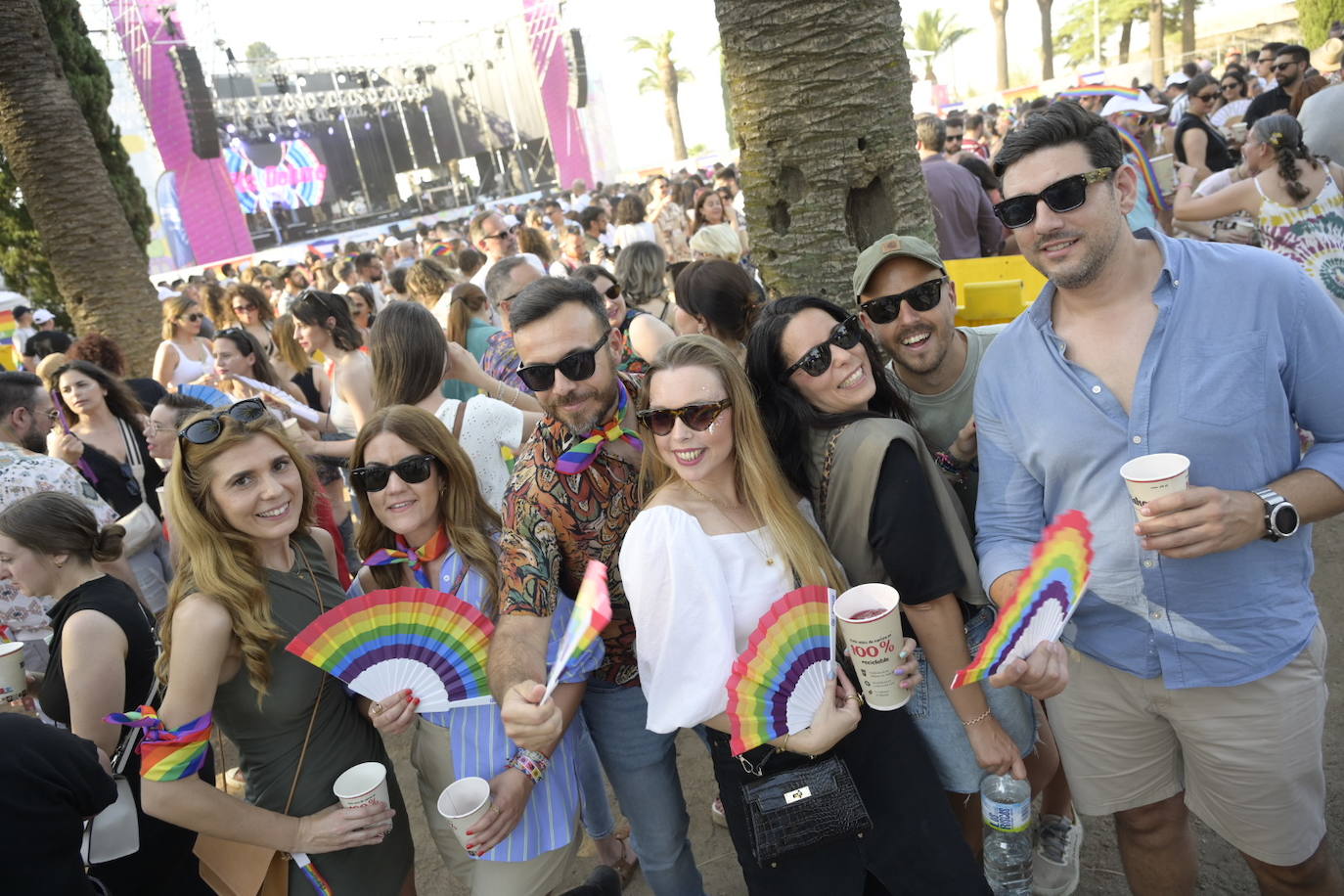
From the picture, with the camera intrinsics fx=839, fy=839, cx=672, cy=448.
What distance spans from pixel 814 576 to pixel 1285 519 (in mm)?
1074

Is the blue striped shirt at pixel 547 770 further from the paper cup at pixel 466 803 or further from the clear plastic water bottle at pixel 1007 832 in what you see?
the clear plastic water bottle at pixel 1007 832

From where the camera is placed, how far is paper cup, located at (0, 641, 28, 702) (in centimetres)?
304

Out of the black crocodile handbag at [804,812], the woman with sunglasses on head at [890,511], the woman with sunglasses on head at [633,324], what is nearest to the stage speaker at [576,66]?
the woman with sunglasses on head at [633,324]

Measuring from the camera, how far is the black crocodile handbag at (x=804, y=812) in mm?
2049

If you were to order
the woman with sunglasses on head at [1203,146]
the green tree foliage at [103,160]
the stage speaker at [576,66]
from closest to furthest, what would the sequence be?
the woman with sunglasses on head at [1203,146] → the green tree foliage at [103,160] → the stage speaker at [576,66]

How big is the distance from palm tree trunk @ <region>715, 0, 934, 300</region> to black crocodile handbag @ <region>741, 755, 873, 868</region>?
7.88 ft

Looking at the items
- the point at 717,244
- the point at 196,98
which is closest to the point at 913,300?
the point at 717,244

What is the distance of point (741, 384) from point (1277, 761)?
1.64 metres

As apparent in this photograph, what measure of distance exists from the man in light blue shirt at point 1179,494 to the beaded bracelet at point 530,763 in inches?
50.6

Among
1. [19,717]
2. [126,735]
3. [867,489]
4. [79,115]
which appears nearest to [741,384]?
[867,489]

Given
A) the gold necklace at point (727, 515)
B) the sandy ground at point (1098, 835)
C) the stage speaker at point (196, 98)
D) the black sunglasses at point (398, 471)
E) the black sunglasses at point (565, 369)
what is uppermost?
the stage speaker at point (196, 98)

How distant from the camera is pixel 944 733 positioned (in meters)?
2.32

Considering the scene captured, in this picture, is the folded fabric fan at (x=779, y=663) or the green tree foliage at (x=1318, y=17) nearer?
the folded fabric fan at (x=779, y=663)

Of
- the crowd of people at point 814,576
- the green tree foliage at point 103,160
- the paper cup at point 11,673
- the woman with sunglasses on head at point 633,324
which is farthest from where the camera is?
the green tree foliage at point 103,160
